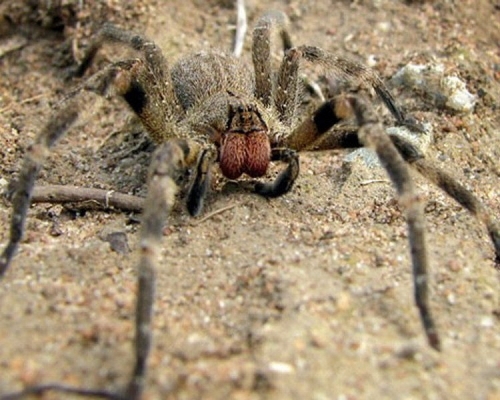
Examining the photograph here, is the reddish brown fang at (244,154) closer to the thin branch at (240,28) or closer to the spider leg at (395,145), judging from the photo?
the spider leg at (395,145)

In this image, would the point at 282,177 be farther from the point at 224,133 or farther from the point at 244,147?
the point at 224,133

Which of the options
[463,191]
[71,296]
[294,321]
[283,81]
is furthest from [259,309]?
[283,81]

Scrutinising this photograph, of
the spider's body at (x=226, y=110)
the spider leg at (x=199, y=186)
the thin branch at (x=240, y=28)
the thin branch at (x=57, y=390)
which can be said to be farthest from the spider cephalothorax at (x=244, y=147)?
the thin branch at (x=240, y=28)

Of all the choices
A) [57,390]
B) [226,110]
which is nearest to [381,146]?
[226,110]

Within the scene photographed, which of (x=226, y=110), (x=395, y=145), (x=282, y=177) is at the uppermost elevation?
(x=395, y=145)

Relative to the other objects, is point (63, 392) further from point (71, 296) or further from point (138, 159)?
point (138, 159)
